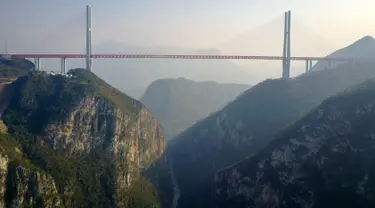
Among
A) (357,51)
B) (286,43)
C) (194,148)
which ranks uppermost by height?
(286,43)

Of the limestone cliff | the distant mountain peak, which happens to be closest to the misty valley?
the limestone cliff

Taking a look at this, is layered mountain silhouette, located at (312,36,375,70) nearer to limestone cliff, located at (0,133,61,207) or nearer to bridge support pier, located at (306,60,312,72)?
bridge support pier, located at (306,60,312,72)

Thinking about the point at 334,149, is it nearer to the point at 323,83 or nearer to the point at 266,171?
the point at 266,171

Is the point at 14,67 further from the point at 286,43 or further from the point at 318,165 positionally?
the point at 318,165

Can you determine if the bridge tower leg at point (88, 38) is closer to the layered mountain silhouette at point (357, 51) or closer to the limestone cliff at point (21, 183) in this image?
the limestone cliff at point (21, 183)

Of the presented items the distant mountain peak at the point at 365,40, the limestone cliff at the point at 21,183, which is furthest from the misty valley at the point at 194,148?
the distant mountain peak at the point at 365,40

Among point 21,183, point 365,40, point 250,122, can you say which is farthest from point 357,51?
point 21,183
